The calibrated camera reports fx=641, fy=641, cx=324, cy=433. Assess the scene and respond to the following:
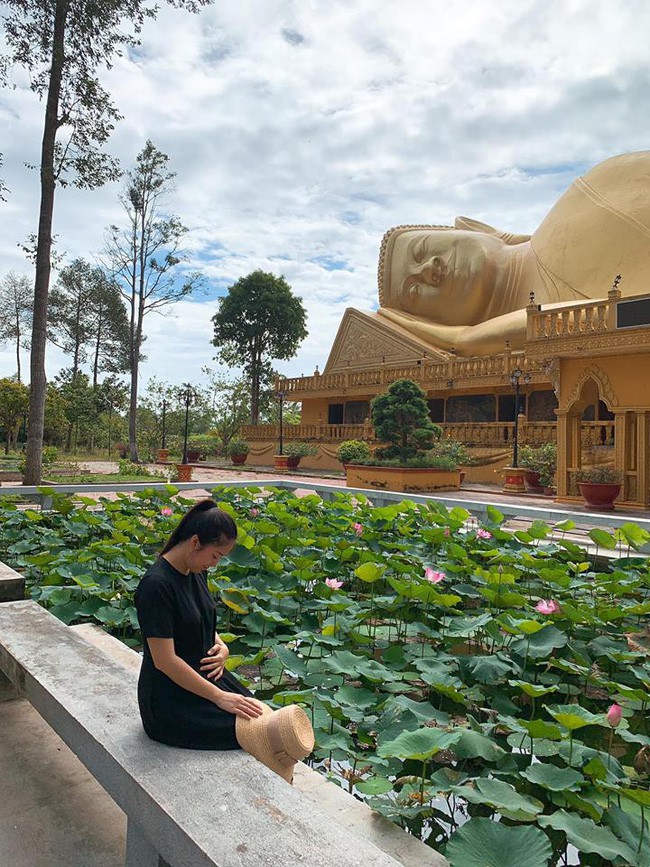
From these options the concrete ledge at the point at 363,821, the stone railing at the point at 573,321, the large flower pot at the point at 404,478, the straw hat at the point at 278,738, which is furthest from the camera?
the large flower pot at the point at 404,478

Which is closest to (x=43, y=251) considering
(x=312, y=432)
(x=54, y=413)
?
(x=312, y=432)

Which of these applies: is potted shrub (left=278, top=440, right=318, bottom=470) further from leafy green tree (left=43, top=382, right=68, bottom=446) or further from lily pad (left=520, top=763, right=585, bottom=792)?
lily pad (left=520, top=763, right=585, bottom=792)

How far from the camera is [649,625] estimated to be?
13.0ft

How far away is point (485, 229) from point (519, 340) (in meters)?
7.29

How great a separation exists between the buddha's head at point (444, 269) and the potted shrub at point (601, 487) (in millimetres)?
14126

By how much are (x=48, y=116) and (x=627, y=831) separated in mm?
12851

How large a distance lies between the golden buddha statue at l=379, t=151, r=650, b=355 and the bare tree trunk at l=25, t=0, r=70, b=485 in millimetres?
14747

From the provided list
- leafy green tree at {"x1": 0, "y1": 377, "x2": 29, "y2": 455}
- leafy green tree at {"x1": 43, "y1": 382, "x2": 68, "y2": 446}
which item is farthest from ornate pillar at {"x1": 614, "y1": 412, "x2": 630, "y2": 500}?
leafy green tree at {"x1": 43, "y1": 382, "x2": 68, "y2": 446}

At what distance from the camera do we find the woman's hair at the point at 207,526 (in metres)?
1.86

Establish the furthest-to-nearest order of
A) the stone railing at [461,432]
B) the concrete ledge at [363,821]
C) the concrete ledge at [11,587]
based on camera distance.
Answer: the stone railing at [461,432], the concrete ledge at [11,587], the concrete ledge at [363,821]

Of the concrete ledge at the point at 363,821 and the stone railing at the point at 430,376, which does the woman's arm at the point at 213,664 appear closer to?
the concrete ledge at the point at 363,821

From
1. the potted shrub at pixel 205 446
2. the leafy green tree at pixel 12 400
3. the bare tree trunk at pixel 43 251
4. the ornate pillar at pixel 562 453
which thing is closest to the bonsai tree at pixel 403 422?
the ornate pillar at pixel 562 453

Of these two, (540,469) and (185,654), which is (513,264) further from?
(185,654)

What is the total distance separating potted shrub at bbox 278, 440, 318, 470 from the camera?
74.4 feet
